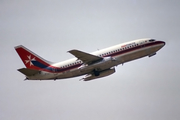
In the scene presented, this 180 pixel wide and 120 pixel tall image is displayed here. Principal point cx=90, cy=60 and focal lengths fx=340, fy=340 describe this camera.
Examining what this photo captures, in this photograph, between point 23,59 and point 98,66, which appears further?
point 23,59

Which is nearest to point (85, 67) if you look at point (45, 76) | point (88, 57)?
point (88, 57)

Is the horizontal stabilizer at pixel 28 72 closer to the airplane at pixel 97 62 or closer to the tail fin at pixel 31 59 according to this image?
the airplane at pixel 97 62

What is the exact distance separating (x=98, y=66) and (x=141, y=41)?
996 centimetres

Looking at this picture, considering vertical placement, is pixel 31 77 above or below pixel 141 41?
below

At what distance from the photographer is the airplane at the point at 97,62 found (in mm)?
65438

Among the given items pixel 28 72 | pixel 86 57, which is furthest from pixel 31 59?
pixel 86 57

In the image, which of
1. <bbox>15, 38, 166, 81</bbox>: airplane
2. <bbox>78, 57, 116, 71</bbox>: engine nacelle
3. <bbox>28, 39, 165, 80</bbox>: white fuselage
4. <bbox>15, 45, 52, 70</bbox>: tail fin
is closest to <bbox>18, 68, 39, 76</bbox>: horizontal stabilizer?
<bbox>15, 38, 166, 81</bbox>: airplane

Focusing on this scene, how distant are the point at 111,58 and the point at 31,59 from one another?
59.2 feet

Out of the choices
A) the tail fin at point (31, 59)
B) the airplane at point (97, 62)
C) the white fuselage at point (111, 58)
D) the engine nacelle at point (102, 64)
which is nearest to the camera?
the engine nacelle at point (102, 64)

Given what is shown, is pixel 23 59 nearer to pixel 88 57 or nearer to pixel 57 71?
pixel 57 71

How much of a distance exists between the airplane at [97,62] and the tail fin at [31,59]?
25.8 inches

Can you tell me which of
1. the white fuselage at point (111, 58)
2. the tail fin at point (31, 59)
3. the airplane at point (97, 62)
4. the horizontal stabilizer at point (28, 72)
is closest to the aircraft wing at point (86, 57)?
the airplane at point (97, 62)

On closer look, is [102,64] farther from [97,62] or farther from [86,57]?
[86,57]

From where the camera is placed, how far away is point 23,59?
238ft
